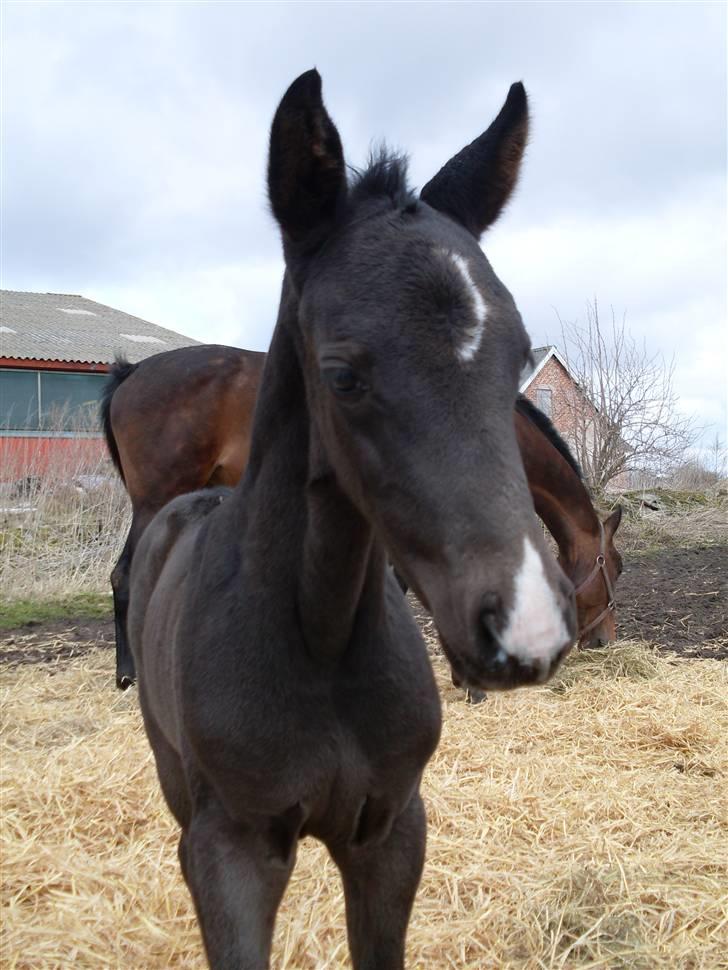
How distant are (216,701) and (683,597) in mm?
7337

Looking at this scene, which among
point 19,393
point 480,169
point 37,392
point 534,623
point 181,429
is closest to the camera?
point 534,623

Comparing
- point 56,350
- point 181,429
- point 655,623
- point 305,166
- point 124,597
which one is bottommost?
point 655,623

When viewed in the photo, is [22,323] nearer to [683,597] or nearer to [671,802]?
[683,597]

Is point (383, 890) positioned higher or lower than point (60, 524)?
higher

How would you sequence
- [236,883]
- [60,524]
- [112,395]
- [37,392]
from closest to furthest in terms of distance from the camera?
1. [236,883]
2. [112,395]
3. [60,524]
4. [37,392]

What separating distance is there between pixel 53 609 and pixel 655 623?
570cm

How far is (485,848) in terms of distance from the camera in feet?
11.1

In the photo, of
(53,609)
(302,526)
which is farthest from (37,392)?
(302,526)

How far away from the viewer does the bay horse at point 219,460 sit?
6.09 m

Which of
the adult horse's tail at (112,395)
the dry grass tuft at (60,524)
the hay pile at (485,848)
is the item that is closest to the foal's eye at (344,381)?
the hay pile at (485,848)

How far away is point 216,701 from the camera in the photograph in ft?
6.20

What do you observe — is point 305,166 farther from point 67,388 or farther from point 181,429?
point 67,388

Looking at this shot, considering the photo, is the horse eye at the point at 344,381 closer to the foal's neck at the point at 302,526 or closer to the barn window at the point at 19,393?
the foal's neck at the point at 302,526

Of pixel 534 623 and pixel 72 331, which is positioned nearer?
pixel 534 623
